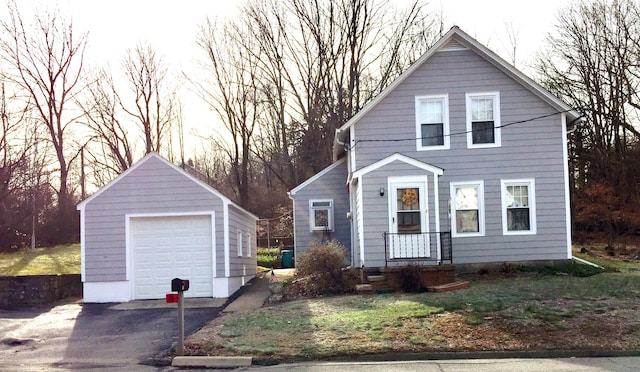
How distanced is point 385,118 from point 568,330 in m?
9.73

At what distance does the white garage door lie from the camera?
706 inches

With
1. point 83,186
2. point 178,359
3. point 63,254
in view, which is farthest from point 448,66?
point 83,186

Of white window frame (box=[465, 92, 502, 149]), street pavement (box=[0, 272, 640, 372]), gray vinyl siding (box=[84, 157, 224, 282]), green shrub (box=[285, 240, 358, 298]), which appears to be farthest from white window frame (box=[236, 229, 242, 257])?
white window frame (box=[465, 92, 502, 149])

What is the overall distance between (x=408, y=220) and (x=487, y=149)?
11.4ft

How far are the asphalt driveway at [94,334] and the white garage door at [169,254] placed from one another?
2.31ft

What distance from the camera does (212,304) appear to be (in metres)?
16.4

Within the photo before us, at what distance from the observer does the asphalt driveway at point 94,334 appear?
1009 cm

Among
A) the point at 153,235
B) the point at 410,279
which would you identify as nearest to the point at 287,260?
the point at 153,235

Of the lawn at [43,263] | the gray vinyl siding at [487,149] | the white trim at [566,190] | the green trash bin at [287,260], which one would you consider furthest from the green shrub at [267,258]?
the white trim at [566,190]

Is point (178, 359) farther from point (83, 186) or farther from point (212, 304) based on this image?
point (83, 186)

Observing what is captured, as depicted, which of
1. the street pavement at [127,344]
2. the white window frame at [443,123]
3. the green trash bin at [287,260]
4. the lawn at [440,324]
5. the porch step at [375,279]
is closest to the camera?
the street pavement at [127,344]

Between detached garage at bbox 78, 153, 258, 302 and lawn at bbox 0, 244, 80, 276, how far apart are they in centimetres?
367

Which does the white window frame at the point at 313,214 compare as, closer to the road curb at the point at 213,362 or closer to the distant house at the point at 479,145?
the distant house at the point at 479,145

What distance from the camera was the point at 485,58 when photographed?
18828mm
